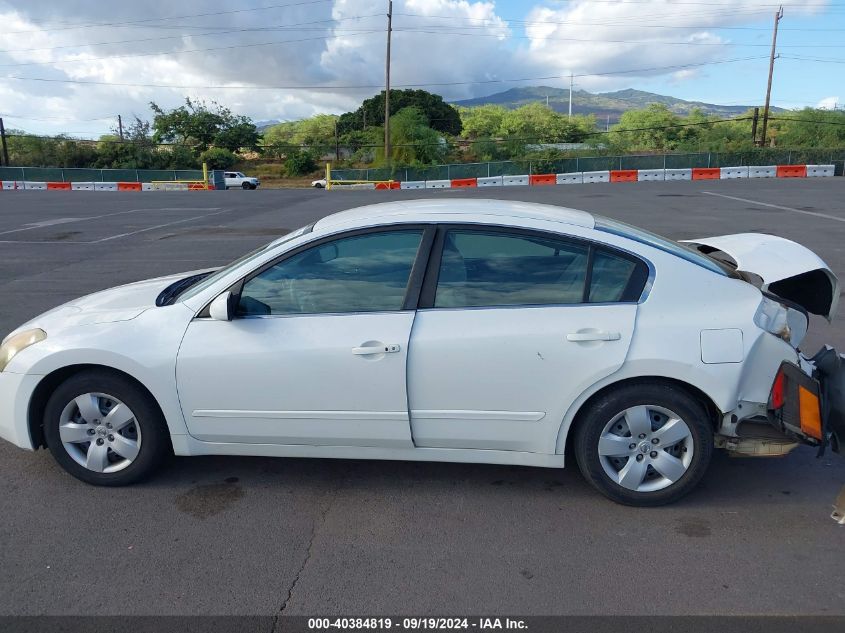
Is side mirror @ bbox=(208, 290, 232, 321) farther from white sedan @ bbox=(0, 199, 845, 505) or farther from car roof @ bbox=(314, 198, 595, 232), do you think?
car roof @ bbox=(314, 198, 595, 232)

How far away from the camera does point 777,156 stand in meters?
46.4

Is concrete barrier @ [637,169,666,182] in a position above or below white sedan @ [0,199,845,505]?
above

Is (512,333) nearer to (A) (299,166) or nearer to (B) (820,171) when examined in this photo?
(B) (820,171)

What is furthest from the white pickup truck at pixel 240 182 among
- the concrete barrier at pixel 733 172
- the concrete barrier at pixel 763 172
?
the concrete barrier at pixel 763 172

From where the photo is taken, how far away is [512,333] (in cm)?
343

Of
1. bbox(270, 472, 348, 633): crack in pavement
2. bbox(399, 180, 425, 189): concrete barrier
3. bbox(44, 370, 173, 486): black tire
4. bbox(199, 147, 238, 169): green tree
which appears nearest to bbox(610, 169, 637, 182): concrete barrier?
bbox(399, 180, 425, 189): concrete barrier

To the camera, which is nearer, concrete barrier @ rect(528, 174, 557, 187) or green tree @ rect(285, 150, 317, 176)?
concrete barrier @ rect(528, 174, 557, 187)

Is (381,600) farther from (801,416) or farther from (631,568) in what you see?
(801,416)

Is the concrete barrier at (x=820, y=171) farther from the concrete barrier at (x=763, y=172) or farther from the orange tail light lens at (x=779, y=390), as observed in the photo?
the orange tail light lens at (x=779, y=390)

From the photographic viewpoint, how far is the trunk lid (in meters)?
4.10

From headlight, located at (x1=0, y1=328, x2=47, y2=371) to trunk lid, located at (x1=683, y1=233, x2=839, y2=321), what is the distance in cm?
411

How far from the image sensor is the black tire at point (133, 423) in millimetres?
3705

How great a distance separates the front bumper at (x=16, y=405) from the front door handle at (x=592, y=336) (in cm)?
284

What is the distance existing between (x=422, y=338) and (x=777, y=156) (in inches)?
1982
